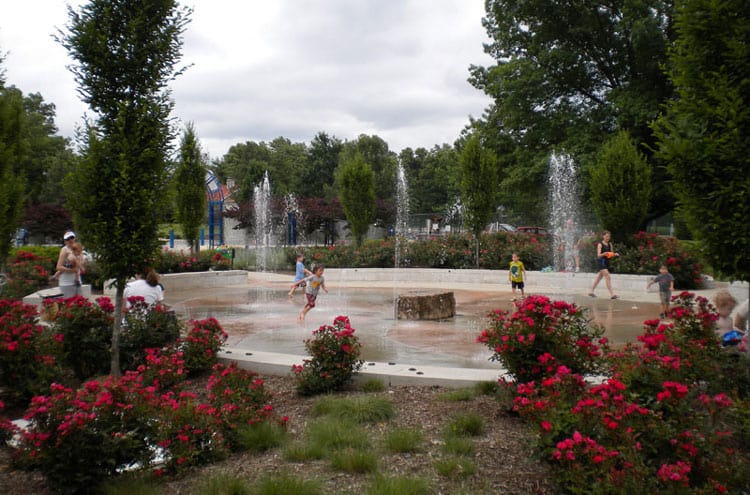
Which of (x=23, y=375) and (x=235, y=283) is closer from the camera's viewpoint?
(x=23, y=375)

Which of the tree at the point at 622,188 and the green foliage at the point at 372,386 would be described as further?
the tree at the point at 622,188

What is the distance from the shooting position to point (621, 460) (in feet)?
11.1

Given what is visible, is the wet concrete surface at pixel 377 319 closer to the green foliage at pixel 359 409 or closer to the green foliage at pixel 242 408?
the green foliage at pixel 359 409

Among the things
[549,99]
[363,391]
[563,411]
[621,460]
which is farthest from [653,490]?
[549,99]

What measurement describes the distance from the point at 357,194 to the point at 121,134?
701 inches

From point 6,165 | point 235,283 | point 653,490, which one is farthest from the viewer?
point 235,283

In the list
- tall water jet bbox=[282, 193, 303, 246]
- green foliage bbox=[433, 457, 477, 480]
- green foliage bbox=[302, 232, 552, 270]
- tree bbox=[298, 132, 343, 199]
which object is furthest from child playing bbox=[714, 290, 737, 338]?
tree bbox=[298, 132, 343, 199]

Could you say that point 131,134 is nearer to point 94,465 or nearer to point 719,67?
point 94,465

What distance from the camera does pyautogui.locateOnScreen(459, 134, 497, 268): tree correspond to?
20109mm

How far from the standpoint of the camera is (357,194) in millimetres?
23953

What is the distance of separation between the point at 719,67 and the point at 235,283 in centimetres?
1613

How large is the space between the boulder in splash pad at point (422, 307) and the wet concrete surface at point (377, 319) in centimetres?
29

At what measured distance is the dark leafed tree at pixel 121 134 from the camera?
6250mm

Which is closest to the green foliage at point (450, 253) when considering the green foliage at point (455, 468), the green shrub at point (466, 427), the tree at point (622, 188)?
the tree at point (622, 188)
